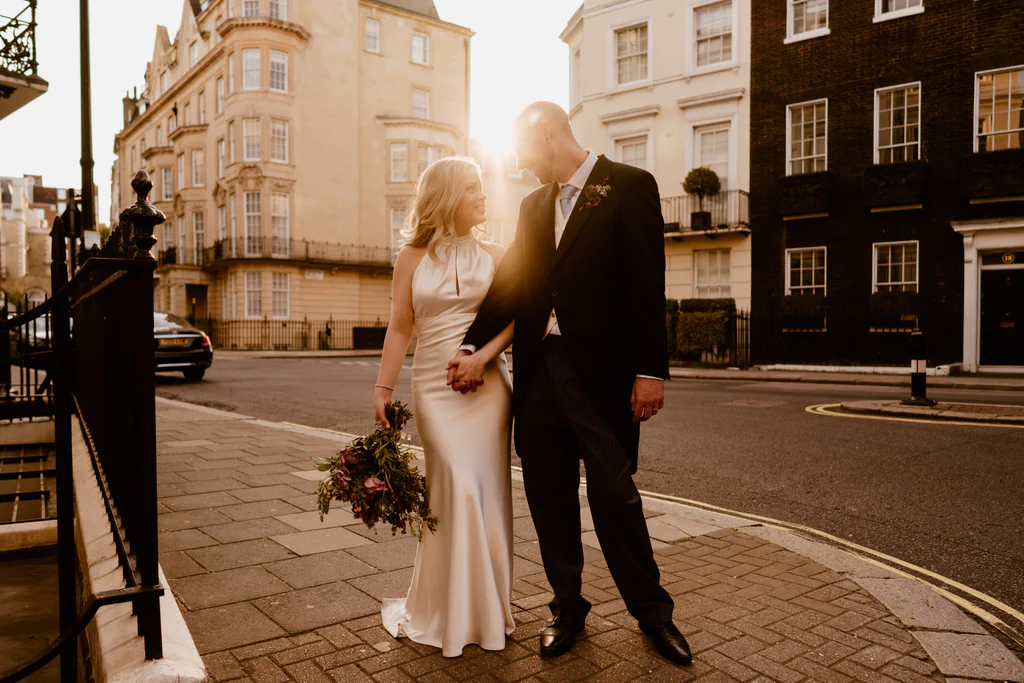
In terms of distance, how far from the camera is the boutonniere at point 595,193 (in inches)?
109

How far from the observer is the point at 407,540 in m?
3.93

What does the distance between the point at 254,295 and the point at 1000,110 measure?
29.3m

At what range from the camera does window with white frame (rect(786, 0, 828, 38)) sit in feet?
62.2

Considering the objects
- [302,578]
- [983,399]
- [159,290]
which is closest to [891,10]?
[983,399]

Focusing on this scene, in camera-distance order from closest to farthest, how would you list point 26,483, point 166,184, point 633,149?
point 26,483 → point 633,149 → point 166,184

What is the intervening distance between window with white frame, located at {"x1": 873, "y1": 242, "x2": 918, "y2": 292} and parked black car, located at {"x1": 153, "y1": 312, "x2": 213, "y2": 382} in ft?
50.0

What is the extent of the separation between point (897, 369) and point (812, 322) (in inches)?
92.6

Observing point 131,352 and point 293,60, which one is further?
point 293,60

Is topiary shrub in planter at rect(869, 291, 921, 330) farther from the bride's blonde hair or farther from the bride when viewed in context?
the bride's blonde hair

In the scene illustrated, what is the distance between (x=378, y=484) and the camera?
264 cm

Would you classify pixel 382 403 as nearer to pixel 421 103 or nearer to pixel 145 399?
pixel 145 399

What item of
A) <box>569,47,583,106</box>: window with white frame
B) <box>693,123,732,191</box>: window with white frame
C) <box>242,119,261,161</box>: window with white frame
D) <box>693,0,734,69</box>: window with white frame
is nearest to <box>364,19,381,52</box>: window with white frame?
<box>242,119,261,161</box>: window with white frame

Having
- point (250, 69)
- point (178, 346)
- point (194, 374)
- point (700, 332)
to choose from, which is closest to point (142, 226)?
point (178, 346)

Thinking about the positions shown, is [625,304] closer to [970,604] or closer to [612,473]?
[612,473]
